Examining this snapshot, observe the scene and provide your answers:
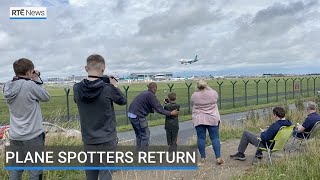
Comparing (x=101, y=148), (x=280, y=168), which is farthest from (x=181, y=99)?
(x=101, y=148)

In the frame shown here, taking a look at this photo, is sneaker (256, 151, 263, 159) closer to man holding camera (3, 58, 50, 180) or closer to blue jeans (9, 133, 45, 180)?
blue jeans (9, 133, 45, 180)

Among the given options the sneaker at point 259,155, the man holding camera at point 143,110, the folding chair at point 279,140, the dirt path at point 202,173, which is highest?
the man holding camera at point 143,110

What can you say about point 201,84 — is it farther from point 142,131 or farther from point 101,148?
point 101,148

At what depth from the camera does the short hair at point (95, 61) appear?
169 inches

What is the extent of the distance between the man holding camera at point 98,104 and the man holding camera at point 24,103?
701 millimetres

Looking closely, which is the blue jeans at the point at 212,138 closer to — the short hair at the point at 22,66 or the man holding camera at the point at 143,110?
Result: the man holding camera at the point at 143,110

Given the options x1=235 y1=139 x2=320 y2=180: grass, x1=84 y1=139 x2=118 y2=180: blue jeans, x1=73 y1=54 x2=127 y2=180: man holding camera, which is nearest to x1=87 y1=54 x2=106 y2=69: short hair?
x1=73 y1=54 x2=127 y2=180: man holding camera

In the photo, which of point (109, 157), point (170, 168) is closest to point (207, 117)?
point (170, 168)

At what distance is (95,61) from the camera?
431 cm

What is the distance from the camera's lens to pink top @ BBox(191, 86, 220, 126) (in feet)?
24.4

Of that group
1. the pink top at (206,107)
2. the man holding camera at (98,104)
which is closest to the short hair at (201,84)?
the pink top at (206,107)

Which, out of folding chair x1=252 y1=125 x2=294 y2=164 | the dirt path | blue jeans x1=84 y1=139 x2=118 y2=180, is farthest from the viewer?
folding chair x1=252 y1=125 x2=294 y2=164

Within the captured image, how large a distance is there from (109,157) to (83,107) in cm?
63

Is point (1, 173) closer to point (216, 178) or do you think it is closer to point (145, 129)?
point (145, 129)
